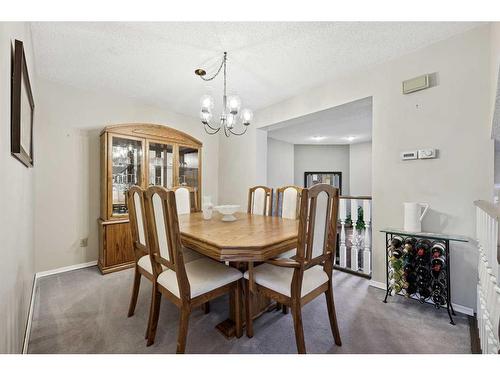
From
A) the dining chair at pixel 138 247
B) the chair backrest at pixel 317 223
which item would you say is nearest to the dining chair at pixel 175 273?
the dining chair at pixel 138 247

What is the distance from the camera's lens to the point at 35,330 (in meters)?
1.64

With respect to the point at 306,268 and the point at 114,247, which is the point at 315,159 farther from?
the point at 306,268

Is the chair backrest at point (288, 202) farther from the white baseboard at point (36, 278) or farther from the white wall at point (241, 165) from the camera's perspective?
the white baseboard at point (36, 278)

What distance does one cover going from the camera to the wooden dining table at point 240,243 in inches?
51.1

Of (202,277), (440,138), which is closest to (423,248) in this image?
(440,138)

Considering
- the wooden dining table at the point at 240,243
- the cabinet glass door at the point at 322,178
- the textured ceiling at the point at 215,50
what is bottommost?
the wooden dining table at the point at 240,243

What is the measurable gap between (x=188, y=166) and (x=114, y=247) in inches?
63.5

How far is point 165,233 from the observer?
135 cm

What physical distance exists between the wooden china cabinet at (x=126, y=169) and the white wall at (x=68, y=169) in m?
0.24

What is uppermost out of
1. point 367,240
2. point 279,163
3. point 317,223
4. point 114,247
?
point 279,163

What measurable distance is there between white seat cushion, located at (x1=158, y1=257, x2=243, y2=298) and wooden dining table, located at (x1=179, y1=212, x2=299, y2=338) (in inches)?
5.6
